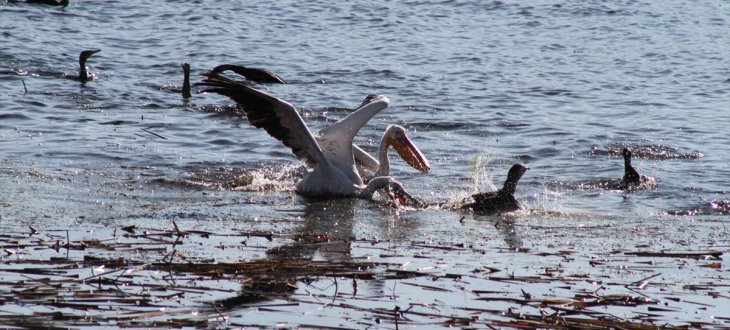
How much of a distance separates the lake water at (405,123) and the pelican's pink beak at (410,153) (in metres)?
0.19

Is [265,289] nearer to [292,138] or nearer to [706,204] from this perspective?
[292,138]

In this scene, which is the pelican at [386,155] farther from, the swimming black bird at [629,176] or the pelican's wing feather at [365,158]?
the swimming black bird at [629,176]

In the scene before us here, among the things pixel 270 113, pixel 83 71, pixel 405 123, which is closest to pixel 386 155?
pixel 270 113

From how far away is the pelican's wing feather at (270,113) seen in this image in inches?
363

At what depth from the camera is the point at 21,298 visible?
17.0ft

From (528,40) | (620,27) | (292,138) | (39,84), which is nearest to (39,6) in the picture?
(39,84)

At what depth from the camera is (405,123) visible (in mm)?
13484

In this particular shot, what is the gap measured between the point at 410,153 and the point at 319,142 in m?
0.89

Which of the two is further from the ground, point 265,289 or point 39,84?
point 265,289

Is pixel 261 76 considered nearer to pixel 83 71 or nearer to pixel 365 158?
pixel 83 71

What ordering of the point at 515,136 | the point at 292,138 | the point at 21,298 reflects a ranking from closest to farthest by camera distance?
the point at 21,298 < the point at 292,138 < the point at 515,136

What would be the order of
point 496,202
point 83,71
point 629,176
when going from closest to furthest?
point 496,202 → point 629,176 → point 83,71

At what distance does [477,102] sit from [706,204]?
539 cm

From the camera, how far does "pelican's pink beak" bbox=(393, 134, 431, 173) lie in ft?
34.4
